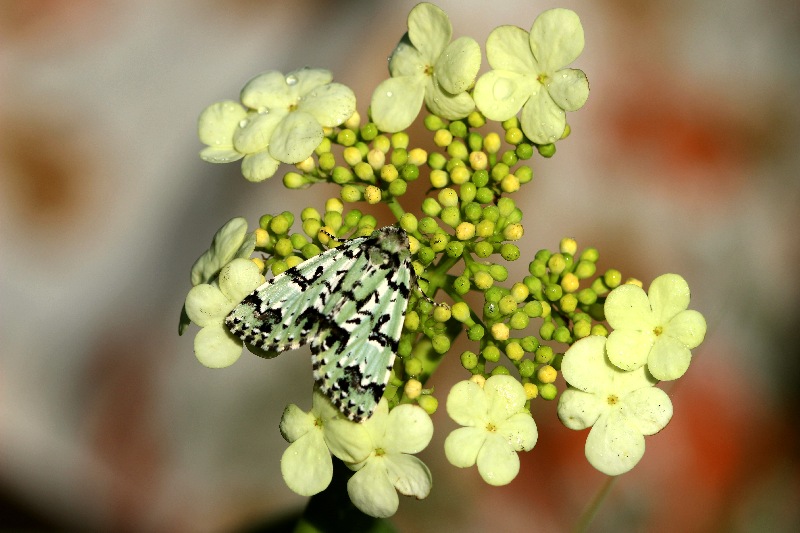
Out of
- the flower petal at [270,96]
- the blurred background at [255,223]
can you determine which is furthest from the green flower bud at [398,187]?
the blurred background at [255,223]

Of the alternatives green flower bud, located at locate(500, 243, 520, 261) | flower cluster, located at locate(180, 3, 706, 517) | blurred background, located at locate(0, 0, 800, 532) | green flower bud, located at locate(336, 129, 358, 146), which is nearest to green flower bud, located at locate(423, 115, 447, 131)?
flower cluster, located at locate(180, 3, 706, 517)

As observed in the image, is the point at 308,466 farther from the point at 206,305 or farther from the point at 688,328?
the point at 688,328

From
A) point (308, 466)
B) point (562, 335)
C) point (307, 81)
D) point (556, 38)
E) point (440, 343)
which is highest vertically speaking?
point (556, 38)

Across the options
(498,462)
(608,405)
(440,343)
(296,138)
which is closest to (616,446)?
(608,405)

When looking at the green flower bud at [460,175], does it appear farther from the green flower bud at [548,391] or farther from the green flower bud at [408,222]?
the green flower bud at [548,391]

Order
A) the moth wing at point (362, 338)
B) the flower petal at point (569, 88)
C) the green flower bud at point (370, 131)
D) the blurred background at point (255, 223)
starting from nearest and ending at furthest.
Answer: the moth wing at point (362, 338), the flower petal at point (569, 88), the green flower bud at point (370, 131), the blurred background at point (255, 223)

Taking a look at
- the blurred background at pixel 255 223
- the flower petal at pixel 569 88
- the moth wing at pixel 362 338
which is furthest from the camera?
the blurred background at pixel 255 223

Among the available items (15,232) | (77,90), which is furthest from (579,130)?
(15,232)
